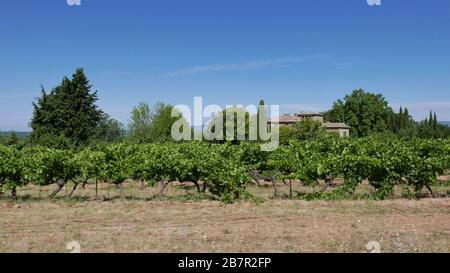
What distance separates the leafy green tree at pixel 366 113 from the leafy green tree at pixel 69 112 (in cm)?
4697

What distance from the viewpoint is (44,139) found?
4019 cm

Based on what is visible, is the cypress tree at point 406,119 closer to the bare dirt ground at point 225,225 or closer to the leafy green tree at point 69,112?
the leafy green tree at point 69,112

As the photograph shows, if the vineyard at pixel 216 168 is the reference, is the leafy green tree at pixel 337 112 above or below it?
above

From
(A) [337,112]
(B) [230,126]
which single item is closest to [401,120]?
(A) [337,112]

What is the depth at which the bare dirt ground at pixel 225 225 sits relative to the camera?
846cm

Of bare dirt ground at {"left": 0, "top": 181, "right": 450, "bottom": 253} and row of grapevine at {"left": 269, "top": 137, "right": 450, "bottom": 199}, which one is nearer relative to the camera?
bare dirt ground at {"left": 0, "top": 181, "right": 450, "bottom": 253}

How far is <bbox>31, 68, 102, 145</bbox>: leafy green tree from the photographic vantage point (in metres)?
43.9

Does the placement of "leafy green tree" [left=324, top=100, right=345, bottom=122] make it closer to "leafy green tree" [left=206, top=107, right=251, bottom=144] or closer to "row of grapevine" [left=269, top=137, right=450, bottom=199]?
"leafy green tree" [left=206, top=107, right=251, bottom=144]

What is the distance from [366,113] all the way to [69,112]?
52.0 metres

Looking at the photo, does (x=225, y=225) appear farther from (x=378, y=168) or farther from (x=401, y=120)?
(x=401, y=120)

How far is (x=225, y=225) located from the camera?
10.4 metres


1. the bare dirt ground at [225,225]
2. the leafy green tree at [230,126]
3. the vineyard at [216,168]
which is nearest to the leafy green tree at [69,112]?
the leafy green tree at [230,126]

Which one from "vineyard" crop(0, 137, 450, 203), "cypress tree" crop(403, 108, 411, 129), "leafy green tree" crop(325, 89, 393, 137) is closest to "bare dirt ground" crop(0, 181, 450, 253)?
"vineyard" crop(0, 137, 450, 203)

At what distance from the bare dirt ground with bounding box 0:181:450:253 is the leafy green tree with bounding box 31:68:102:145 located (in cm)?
3075
